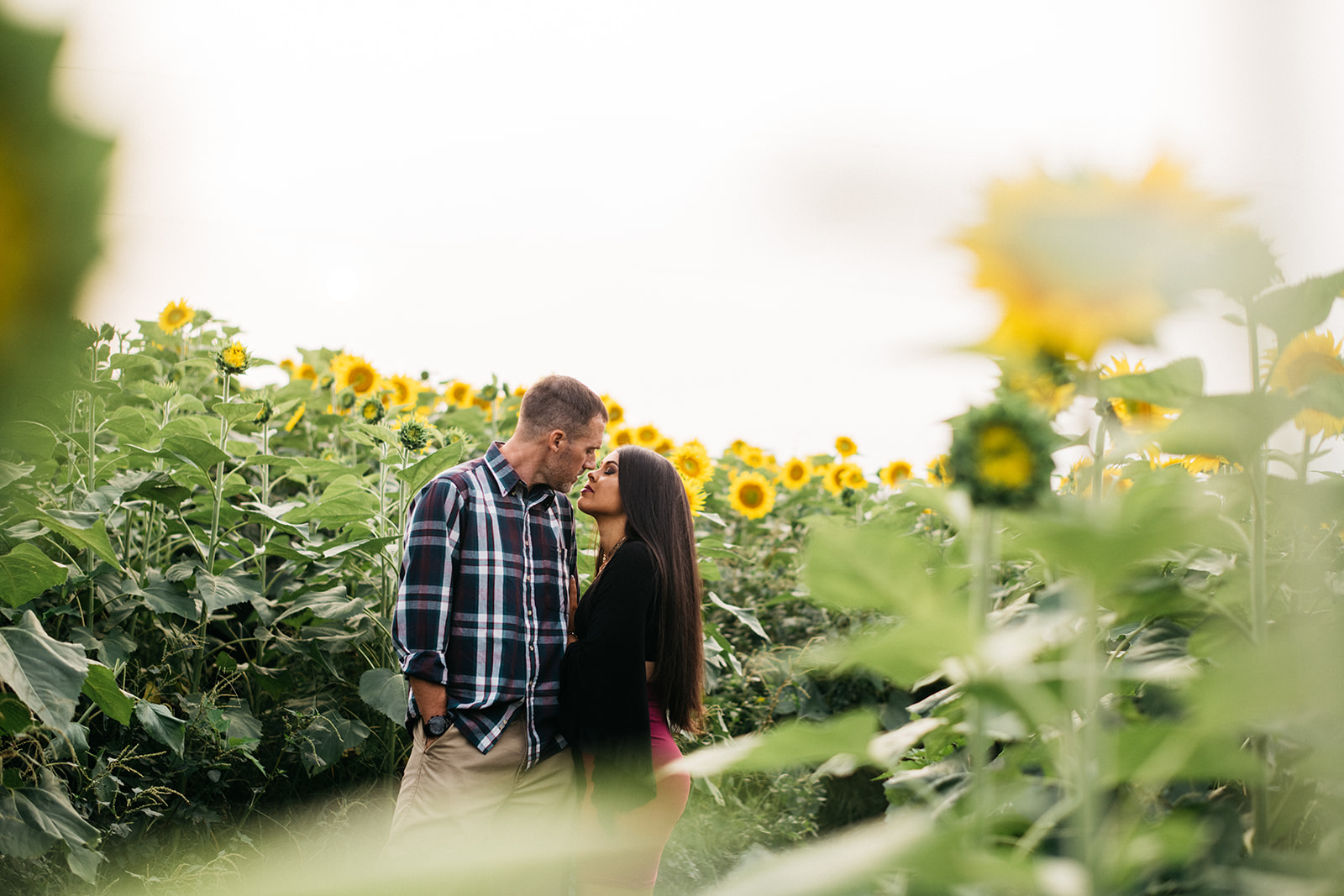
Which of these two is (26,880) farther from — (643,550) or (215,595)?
(643,550)

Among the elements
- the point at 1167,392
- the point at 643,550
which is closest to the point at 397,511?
the point at 643,550

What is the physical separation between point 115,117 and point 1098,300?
0.31m

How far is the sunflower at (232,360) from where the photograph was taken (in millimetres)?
2748

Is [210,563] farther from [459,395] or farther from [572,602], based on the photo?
[459,395]

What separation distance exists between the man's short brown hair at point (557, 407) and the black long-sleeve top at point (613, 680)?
1.20ft

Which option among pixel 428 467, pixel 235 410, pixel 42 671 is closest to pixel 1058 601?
pixel 42 671

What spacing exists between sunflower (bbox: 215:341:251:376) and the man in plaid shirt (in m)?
0.83

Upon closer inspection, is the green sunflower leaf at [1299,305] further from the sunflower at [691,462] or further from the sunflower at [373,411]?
the sunflower at [691,462]

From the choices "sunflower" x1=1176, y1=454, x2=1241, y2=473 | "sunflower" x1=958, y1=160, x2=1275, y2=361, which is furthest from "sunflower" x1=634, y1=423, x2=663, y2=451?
"sunflower" x1=958, y1=160, x2=1275, y2=361

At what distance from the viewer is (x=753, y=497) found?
13.9ft

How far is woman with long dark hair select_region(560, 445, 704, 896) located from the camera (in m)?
2.23

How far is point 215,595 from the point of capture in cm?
237

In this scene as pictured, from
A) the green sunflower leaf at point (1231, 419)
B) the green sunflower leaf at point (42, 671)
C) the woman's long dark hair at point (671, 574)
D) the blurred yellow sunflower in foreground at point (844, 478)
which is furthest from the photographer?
the blurred yellow sunflower in foreground at point (844, 478)

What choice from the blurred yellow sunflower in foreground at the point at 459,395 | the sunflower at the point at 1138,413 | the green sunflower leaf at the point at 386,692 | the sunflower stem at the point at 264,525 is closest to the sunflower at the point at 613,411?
the blurred yellow sunflower in foreground at the point at 459,395
